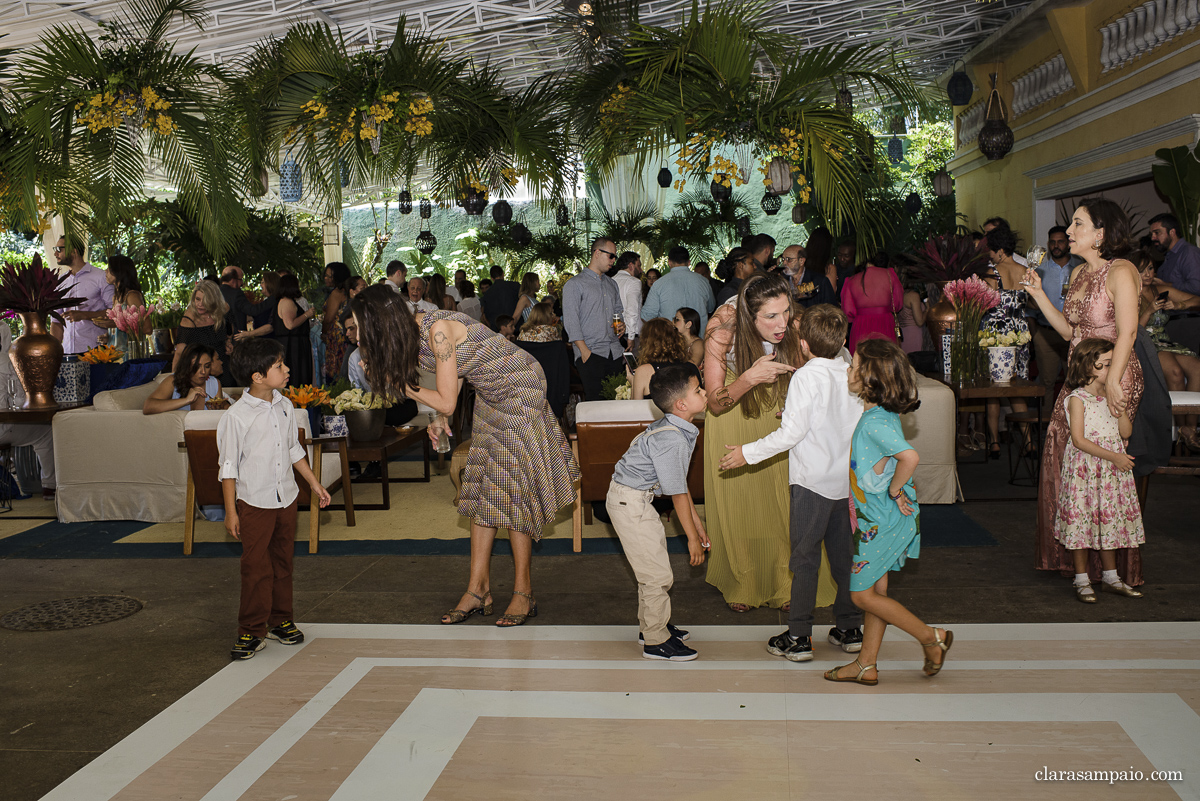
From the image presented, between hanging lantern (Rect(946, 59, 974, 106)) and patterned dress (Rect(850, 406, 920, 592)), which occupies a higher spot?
hanging lantern (Rect(946, 59, 974, 106))

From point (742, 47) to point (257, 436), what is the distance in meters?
4.42

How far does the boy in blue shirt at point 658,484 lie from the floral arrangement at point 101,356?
4.92 meters

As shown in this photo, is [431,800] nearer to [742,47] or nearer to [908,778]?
[908,778]

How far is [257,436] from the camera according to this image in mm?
3586

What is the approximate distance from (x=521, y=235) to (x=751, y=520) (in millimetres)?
12532

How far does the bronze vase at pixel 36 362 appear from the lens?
6207mm

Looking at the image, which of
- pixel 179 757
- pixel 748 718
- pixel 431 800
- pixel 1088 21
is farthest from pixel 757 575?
pixel 1088 21

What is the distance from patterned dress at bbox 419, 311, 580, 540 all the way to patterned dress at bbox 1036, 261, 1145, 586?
209cm

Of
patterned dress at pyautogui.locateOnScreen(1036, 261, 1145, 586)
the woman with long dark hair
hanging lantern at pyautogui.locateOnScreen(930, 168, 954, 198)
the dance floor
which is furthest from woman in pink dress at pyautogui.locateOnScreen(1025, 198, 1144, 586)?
hanging lantern at pyautogui.locateOnScreen(930, 168, 954, 198)

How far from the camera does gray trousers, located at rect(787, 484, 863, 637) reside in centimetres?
323

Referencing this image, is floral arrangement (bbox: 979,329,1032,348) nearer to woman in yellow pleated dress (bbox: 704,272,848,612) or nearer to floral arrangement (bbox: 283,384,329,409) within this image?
woman in yellow pleated dress (bbox: 704,272,848,612)

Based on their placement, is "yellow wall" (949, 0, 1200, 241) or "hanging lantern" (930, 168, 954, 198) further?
"hanging lantern" (930, 168, 954, 198)

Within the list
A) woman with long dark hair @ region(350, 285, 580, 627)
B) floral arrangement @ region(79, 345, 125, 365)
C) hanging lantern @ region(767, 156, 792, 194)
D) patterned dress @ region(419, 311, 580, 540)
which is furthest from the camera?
hanging lantern @ region(767, 156, 792, 194)

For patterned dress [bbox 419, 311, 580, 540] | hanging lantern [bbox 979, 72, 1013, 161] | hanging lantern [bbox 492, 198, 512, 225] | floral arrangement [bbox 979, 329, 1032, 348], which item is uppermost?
hanging lantern [bbox 979, 72, 1013, 161]
